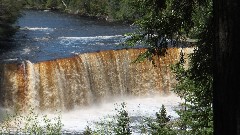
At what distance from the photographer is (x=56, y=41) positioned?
2452 centimetres

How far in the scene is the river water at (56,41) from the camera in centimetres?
2038

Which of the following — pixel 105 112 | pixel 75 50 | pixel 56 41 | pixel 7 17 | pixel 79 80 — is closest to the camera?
pixel 105 112

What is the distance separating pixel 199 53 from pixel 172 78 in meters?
18.3

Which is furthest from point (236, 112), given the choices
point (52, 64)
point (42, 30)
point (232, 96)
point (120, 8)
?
point (120, 8)

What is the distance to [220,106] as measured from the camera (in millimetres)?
1569

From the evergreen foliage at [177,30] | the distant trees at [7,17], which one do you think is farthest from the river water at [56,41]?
the evergreen foliage at [177,30]

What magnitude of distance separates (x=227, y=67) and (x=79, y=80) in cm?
1774

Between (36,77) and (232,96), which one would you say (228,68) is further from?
(36,77)

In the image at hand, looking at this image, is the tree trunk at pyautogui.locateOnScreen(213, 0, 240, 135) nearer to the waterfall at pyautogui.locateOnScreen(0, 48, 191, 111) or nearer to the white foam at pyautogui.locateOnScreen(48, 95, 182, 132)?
the white foam at pyautogui.locateOnScreen(48, 95, 182, 132)

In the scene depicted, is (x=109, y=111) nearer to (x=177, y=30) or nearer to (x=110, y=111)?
(x=110, y=111)

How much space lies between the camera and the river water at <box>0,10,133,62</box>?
20.4 metres

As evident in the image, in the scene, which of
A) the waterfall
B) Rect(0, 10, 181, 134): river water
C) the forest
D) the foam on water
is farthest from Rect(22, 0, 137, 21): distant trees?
the forest

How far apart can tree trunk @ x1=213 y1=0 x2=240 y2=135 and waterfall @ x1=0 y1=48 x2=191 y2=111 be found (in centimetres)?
1682

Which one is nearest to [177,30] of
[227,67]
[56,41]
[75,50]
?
[227,67]
